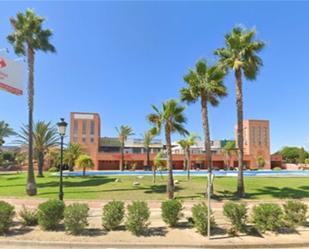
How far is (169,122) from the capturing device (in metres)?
19.9

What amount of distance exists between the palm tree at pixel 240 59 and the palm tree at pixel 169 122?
4064 millimetres

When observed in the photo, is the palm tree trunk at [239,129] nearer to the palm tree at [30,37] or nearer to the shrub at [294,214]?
the shrub at [294,214]

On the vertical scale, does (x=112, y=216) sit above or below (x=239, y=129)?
below

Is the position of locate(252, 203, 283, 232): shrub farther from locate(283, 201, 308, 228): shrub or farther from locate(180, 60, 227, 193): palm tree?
locate(180, 60, 227, 193): palm tree

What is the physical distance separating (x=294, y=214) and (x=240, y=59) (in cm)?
1274

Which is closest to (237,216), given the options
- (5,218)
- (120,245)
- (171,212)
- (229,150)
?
(171,212)

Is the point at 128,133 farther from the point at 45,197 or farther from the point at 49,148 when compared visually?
the point at 45,197

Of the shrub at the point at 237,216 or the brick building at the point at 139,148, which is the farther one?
the brick building at the point at 139,148

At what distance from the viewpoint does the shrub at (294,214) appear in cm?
1070

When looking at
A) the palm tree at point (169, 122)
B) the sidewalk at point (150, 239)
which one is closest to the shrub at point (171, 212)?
the sidewalk at point (150, 239)

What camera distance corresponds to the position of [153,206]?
17094 mm

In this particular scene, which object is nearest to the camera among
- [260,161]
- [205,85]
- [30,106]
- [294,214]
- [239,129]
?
[294,214]

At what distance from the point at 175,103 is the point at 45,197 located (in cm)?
1057

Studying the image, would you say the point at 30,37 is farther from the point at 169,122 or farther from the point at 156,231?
the point at 156,231
